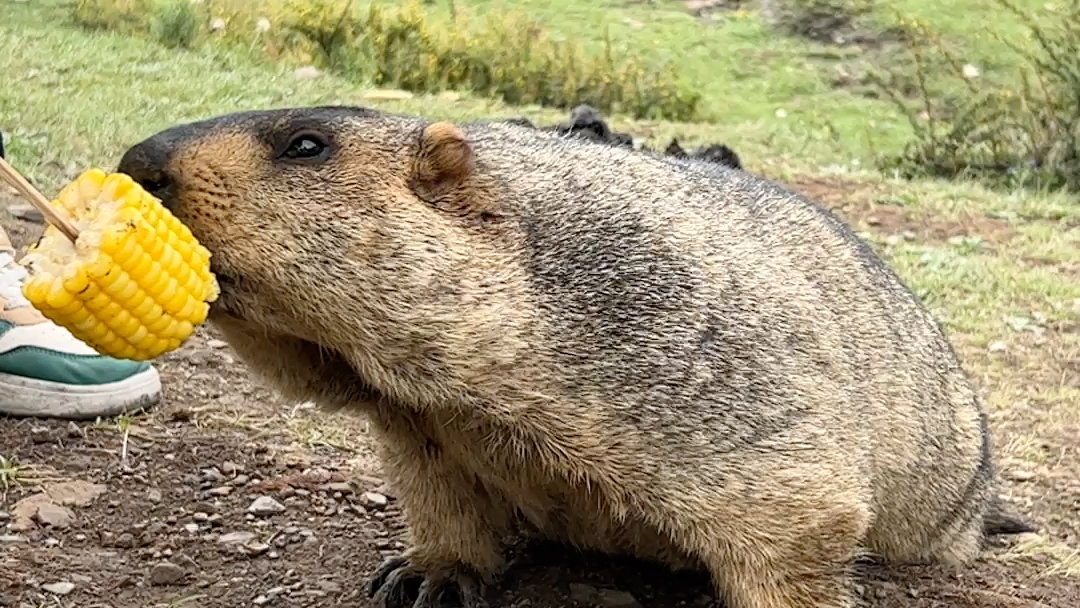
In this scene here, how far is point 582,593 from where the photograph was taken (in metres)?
3.02

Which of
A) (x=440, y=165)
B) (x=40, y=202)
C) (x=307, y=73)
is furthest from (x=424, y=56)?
(x=40, y=202)

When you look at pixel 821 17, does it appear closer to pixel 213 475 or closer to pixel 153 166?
pixel 213 475

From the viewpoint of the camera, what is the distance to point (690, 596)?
307 cm

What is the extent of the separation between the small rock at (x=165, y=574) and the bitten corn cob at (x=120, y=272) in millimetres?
780

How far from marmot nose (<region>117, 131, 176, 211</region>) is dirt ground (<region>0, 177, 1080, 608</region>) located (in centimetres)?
103

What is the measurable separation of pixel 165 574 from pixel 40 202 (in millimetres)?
1135

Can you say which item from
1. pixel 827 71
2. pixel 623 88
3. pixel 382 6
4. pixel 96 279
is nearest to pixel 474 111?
pixel 623 88

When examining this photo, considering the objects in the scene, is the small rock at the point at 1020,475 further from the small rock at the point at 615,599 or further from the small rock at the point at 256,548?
the small rock at the point at 256,548

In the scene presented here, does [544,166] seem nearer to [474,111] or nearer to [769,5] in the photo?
[474,111]

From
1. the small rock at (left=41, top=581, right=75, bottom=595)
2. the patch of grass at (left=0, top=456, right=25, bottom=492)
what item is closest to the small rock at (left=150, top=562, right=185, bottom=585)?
the small rock at (left=41, top=581, right=75, bottom=595)

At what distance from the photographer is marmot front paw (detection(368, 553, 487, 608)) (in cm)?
300

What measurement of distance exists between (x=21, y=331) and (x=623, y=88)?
7.16 meters

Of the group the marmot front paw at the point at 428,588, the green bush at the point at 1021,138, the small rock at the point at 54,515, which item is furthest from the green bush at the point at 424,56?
the marmot front paw at the point at 428,588

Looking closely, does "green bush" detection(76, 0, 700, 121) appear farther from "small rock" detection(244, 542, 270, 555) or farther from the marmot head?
A: the marmot head
